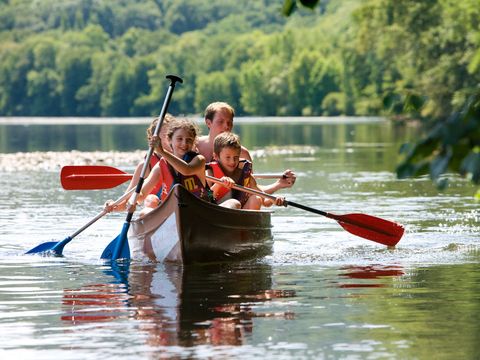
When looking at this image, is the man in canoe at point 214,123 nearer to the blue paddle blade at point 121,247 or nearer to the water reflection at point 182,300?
the blue paddle blade at point 121,247

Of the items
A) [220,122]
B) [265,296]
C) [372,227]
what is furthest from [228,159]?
[265,296]

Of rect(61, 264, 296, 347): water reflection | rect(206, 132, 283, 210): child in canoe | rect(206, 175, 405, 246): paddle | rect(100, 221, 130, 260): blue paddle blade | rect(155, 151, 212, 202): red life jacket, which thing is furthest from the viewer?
rect(206, 175, 405, 246): paddle

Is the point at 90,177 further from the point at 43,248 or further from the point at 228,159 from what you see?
the point at 228,159

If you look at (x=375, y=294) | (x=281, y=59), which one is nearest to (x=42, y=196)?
(x=375, y=294)

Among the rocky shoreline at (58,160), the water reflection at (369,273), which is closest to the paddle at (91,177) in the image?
the water reflection at (369,273)

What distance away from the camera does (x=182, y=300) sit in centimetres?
991

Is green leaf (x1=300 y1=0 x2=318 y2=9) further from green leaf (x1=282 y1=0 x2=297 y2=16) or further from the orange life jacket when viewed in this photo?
the orange life jacket

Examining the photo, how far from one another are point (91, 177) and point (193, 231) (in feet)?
10.1

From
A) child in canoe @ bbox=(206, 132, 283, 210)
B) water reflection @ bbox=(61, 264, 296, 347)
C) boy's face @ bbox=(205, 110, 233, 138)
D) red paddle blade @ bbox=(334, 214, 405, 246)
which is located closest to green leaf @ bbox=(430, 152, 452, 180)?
water reflection @ bbox=(61, 264, 296, 347)

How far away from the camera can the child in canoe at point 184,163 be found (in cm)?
1152

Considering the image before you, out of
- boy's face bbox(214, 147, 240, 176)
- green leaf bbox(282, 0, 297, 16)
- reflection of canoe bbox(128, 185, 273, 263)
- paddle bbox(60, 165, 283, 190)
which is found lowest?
reflection of canoe bbox(128, 185, 273, 263)

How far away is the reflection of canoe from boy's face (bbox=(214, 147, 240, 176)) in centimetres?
53

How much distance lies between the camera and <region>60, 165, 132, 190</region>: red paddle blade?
1427 centimetres

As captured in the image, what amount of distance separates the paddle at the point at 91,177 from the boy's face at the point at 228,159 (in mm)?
1535
